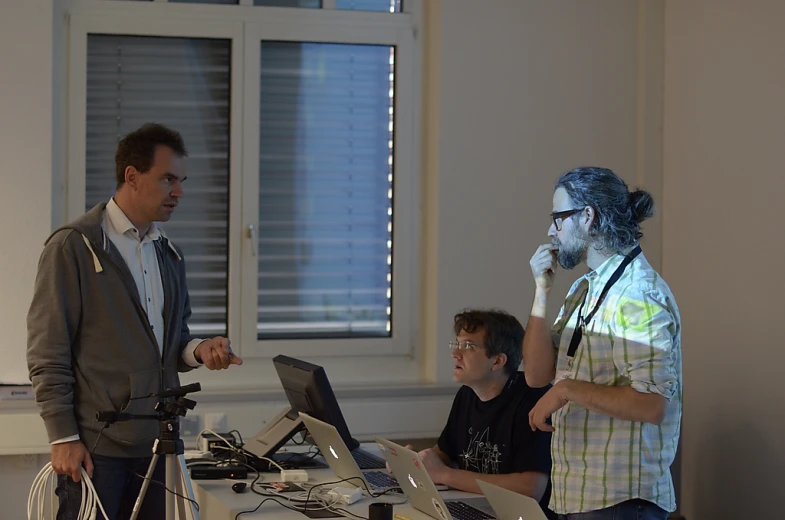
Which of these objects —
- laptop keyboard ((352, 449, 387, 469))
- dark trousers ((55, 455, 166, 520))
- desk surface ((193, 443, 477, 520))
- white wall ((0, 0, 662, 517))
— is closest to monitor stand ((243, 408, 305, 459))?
desk surface ((193, 443, 477, 520))

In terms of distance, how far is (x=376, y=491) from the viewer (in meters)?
2.83

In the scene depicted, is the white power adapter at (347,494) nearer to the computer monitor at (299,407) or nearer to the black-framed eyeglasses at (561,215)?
the computer monitor at (299,407)

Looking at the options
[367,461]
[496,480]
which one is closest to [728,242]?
[496,480]

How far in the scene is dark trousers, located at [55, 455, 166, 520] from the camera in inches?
103

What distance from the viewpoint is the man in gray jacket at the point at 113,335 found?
260 centimetres

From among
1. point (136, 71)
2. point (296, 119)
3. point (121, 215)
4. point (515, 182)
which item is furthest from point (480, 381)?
point (136, 71)

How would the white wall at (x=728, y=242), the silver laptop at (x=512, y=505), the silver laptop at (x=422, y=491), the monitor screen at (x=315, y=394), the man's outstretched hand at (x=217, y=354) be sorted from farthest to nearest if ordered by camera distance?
the white wall at (x=728, y=242), the monitor screen at (x=315, y=394), the man's outstretched hand at (x=217, y=354), the silver laptop at (x=422, y=491), the silver laptop at (x=512, y=505)

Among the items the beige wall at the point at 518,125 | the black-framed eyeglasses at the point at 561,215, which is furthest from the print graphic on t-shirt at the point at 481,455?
the beige wall at the point at 518,125

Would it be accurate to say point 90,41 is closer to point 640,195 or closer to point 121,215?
point 121,215

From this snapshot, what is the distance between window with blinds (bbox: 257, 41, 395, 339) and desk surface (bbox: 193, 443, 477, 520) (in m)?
1.41

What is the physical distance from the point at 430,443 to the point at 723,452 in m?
1.31

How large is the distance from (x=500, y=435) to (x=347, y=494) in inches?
22.6

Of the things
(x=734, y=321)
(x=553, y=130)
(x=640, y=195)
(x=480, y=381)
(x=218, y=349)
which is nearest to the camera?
(x=640, y=195)

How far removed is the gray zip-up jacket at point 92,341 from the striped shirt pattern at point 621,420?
1.24m
